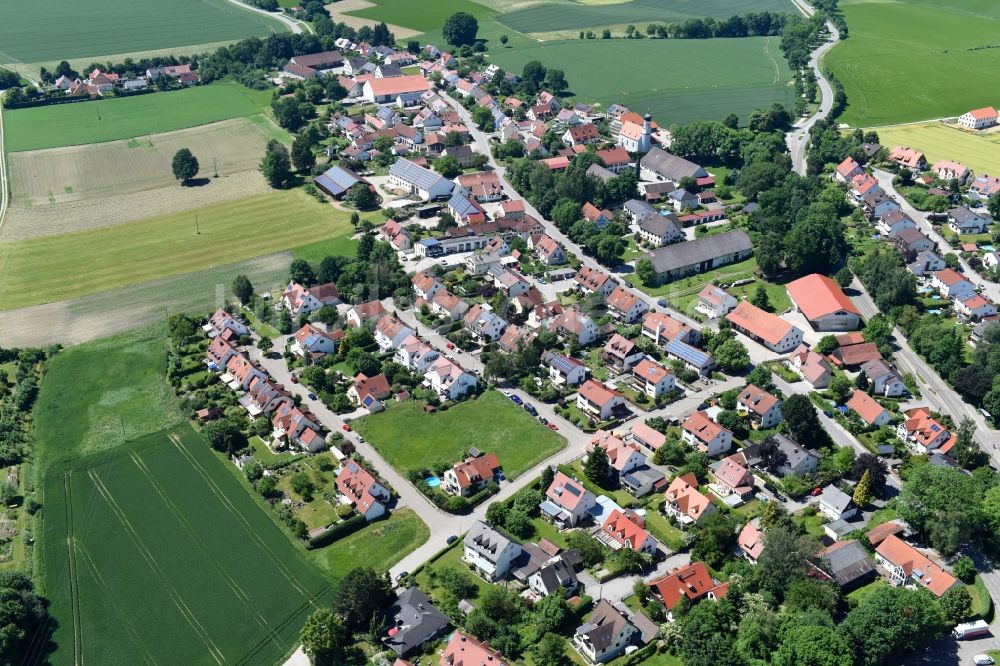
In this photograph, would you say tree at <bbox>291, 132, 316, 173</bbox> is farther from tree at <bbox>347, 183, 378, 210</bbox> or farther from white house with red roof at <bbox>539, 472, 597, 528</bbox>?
white house with red roof at <bbox>539, 472, 597, 528</bbox>

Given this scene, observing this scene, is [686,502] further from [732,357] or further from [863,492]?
[732,357]

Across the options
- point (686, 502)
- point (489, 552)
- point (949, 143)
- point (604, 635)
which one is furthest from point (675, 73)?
point (604, 635)

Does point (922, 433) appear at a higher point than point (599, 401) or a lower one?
higher

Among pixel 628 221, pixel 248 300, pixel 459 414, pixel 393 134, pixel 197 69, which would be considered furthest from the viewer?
pixel 197 69

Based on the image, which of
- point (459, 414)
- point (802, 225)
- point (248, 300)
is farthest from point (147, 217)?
point (802, 225)

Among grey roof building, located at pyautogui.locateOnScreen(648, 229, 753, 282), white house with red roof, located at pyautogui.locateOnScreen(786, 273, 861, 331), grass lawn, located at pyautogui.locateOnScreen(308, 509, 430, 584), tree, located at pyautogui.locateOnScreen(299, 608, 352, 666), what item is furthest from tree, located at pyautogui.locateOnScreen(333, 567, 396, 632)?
white house with red roof, located at pyautogui.locateOnScreen(786, 273, 861, 331)

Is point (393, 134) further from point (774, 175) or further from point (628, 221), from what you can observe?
point (774, 175)
